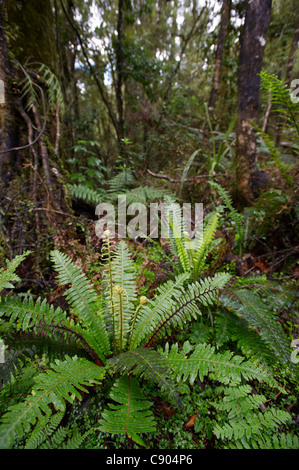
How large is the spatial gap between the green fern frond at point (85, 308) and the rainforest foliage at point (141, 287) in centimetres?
1

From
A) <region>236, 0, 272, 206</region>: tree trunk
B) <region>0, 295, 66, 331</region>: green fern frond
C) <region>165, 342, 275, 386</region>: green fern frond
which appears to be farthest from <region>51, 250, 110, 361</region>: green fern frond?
<region>236, 0, 272, 206</region>: tree trunk

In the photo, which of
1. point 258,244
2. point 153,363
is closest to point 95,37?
point 258,244

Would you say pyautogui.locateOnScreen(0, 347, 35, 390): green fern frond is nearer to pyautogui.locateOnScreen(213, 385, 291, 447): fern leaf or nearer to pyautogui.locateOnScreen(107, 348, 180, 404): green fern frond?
pyautogui.locateOnScreen(107, 348, 180, 404): green fern frond

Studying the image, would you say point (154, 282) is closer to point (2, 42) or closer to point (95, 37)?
point (2, 42)

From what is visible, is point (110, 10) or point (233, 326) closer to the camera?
point (233, 326)

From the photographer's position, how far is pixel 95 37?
5.30m

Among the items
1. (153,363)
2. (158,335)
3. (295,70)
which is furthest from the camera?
(295,70)

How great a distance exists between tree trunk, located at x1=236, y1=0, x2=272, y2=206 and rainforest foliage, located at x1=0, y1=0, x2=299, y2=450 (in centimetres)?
2

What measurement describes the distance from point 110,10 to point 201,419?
8.64 metres

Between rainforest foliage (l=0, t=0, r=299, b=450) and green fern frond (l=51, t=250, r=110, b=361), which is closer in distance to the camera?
rainforest foliage (l=0, t=0, r=299, b=450)

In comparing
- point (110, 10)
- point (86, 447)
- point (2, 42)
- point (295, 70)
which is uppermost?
point (110, 10)

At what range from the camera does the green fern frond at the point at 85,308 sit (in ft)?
3.93

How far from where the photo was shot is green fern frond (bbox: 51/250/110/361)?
3.93ft

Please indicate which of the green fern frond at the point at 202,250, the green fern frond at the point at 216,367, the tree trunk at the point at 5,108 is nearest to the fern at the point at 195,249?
the green fern frond at the point at 202,250
